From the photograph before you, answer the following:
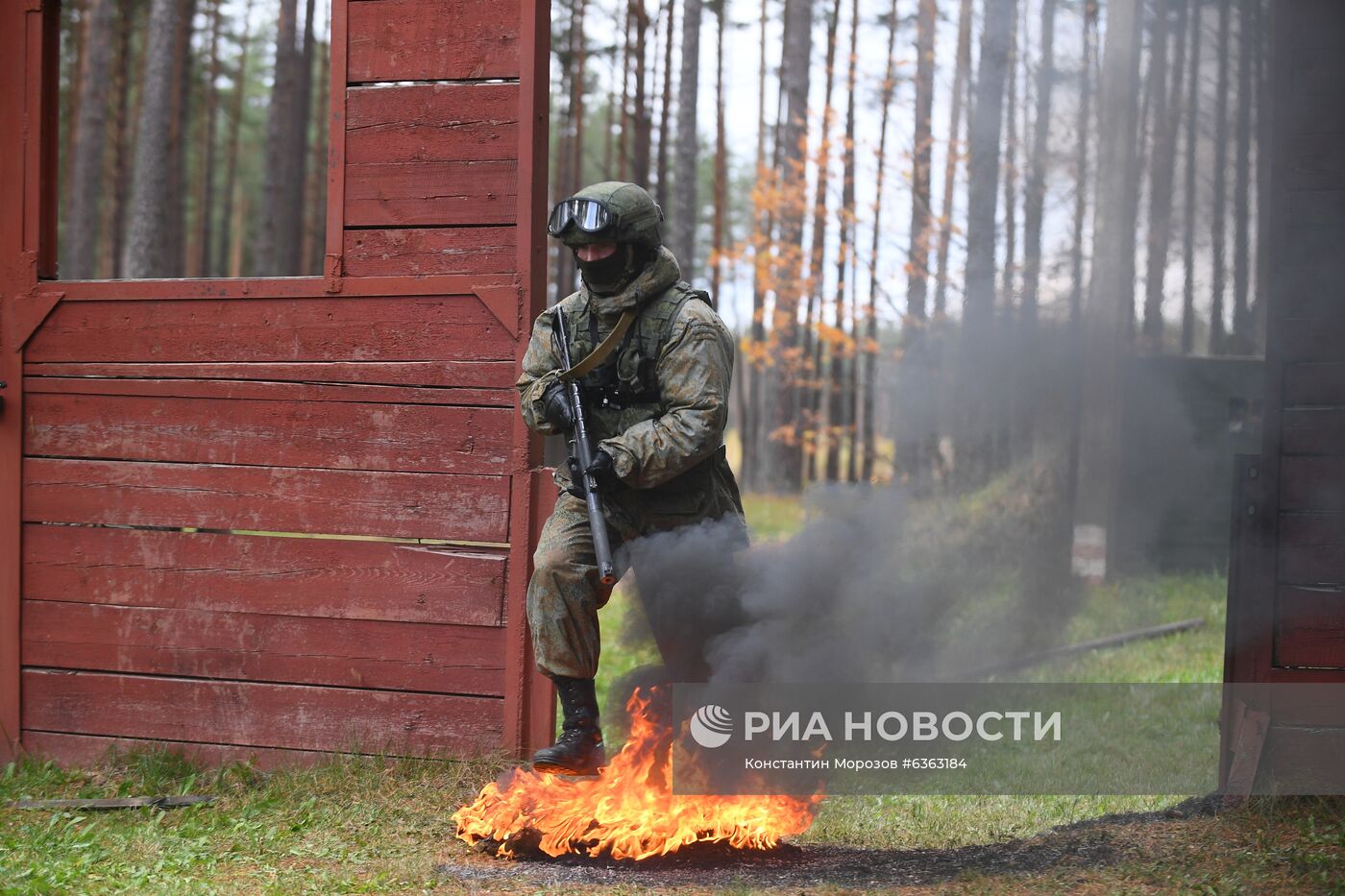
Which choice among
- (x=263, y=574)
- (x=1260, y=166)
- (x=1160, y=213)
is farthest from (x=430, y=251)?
(x=1260, y=166)

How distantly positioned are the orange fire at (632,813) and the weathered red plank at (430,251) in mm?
2069

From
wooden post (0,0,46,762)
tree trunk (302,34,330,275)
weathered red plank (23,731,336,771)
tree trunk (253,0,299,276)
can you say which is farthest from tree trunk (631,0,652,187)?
weathered red plank (23,731,336,771)

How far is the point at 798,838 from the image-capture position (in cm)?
438

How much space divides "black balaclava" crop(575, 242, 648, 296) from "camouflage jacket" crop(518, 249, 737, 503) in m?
0.04

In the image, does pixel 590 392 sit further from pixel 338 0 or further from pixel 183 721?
pixel 183 721

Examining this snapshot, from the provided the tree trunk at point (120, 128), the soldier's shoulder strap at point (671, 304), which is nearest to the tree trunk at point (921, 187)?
the soldier's shoulder strap at point (671, 304)

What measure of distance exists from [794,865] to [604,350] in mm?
1934

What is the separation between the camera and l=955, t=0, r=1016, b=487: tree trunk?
905cm

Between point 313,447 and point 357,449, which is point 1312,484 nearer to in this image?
point 357,449

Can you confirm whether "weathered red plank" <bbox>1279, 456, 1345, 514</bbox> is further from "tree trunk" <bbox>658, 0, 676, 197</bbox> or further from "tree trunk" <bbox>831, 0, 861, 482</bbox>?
"tree trunk" <bbox>658, 0, 676, 197</bbox>

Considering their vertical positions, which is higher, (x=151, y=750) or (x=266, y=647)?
(x=266, y=647)

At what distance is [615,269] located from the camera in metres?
4.25

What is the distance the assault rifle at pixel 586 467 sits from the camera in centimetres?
396

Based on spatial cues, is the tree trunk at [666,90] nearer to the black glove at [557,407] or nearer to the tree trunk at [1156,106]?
the tree trunk at [1156,106]
